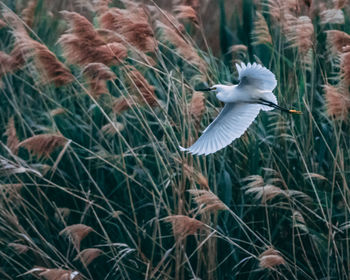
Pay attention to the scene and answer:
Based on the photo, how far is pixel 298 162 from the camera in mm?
2924

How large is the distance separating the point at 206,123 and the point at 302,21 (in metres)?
0.64

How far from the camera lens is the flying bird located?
98.9 inches

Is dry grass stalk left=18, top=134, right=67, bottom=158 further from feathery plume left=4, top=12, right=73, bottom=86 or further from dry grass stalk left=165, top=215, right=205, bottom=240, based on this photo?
dry grass stalk left=165, top=215, right=205, bottom=240

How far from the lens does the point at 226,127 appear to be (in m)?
2.71

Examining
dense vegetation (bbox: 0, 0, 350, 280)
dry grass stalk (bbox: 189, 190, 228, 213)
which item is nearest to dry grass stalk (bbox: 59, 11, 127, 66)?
dense vegetation (bbox: 0, 0, 350, 280)

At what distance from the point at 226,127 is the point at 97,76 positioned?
59 cm

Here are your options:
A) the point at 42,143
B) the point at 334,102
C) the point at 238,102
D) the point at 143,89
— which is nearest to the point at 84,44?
the point at 143,89

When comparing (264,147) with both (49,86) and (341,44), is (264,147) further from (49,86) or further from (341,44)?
(49,86)

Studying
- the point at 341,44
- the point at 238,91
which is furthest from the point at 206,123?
the point at 341,44

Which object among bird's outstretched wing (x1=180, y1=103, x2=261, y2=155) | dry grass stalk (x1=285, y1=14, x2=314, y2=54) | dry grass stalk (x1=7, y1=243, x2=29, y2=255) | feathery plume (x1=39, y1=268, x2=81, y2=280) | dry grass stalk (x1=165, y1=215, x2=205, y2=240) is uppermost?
dry grass stalk (x1=285, y1=14, x2=314, y2=54)

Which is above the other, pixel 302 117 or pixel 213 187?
pixel 302 117

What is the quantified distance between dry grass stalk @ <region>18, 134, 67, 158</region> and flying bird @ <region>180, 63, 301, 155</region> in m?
0.54

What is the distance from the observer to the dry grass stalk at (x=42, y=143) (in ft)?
8.58

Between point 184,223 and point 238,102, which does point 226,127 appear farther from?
point 184,223
